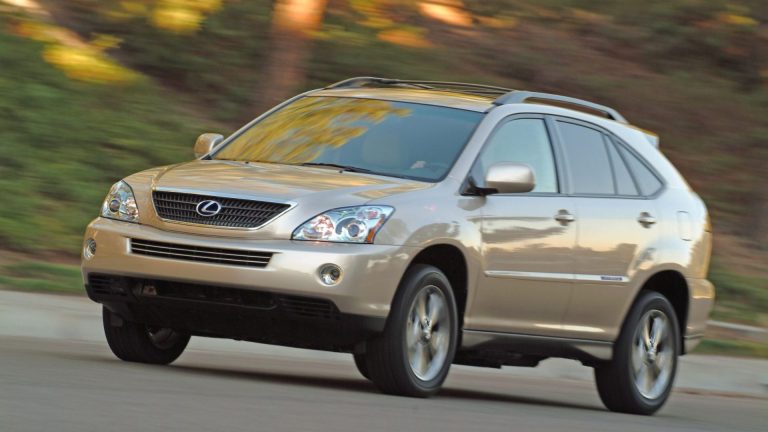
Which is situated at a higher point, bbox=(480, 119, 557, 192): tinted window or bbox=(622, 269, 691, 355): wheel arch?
bbox=(480, 119, 557, 192): tinted window

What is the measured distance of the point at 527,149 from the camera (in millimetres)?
9008

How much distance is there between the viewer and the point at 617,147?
9914mm

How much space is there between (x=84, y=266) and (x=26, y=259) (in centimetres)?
500

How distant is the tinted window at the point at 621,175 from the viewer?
970 centimetres

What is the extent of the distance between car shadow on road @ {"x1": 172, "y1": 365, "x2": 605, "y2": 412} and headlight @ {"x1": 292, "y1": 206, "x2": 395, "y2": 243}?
92cm

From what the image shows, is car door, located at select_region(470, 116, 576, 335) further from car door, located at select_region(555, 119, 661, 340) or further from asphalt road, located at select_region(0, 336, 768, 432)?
asphalt road, located at select_region(0, 336, 768, 432)

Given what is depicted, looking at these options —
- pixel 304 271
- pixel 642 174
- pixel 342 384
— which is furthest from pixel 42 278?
pixel 304 271

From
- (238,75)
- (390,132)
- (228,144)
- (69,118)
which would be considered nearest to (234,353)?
(228,144)

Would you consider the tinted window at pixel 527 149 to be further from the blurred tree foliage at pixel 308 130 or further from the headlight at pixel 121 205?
the headlight at pixel 121 205

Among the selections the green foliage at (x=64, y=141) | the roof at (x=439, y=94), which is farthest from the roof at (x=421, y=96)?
the green foliage at (x=64, y=141)

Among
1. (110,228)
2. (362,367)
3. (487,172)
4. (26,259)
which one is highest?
(487,172)

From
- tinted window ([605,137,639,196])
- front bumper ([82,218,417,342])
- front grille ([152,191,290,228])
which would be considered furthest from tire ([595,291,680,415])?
front grille ([152,191,290,228])

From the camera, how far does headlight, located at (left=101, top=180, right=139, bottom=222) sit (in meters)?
8.09

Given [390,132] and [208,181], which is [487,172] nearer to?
[390,132]
